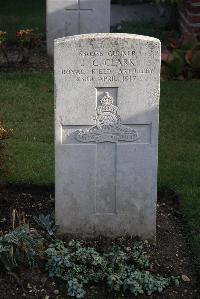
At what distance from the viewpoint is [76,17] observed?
11000 millimetres

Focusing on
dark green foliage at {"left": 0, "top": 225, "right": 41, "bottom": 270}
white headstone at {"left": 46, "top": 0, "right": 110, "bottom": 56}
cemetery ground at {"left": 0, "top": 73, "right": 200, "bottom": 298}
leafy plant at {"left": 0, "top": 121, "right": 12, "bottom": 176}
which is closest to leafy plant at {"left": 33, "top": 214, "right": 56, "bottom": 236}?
cemetery ground at {"left": 0, "top": 73, "right": 200, "bottom": 298}

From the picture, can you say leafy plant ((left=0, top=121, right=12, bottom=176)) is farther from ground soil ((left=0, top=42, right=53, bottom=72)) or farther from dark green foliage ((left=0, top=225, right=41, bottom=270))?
ground soil ((left=0, top=42, right=53, bottom=72))

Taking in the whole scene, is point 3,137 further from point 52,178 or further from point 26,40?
point 26,40

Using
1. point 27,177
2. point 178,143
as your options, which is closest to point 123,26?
point 178,143

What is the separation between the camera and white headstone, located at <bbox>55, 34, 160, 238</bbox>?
16.7 feet

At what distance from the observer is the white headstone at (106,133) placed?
16.7ft

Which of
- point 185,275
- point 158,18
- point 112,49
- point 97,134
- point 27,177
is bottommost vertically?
point 185,275

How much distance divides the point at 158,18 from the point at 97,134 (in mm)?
10163

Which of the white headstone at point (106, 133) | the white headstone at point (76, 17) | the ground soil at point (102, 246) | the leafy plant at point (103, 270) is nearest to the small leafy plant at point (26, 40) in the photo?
the white headstone at point (76, 17)

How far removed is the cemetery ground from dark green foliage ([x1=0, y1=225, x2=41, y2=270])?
0.08 meters

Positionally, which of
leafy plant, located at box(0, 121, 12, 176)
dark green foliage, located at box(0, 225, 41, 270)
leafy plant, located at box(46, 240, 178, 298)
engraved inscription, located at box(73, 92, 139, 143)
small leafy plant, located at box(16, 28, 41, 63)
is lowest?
leafy plant, located at box(46, 240, 178, 298)

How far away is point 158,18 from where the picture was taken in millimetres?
14992

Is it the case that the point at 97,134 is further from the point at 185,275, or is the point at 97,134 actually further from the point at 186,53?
the point at 186,53

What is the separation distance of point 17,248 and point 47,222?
2.02ft
